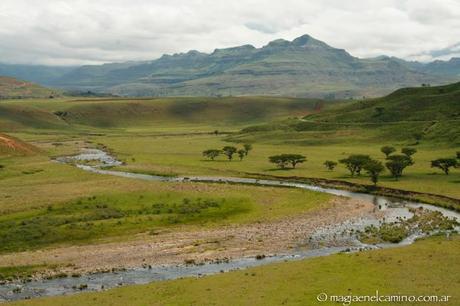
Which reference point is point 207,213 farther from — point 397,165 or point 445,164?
point 445,164

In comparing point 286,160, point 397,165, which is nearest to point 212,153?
point 286,160

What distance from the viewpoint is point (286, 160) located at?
5103 inches

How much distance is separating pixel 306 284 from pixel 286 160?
87.6 metres

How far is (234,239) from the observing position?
210 feet

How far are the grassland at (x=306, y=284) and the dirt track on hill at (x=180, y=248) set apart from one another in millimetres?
9266

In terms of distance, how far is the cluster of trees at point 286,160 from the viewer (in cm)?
12862

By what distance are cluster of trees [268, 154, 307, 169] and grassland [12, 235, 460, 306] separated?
7756 cm

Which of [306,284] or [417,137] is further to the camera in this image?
[417,137]

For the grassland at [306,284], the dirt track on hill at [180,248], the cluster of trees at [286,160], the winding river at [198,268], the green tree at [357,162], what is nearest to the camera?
the grassland at [306,284]

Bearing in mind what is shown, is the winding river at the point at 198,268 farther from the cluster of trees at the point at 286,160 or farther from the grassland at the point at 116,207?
the cluster of trees at the point at 286,160

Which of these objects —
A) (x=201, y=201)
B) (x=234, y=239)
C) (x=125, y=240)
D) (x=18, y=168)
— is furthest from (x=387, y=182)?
(x=18, y=168)

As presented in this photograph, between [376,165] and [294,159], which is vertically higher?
[376,165]

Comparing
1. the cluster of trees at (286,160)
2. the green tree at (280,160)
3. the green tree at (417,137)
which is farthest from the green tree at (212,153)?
the green tree at (417,137)

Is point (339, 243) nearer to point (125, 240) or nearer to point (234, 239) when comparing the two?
point (234, 239)
